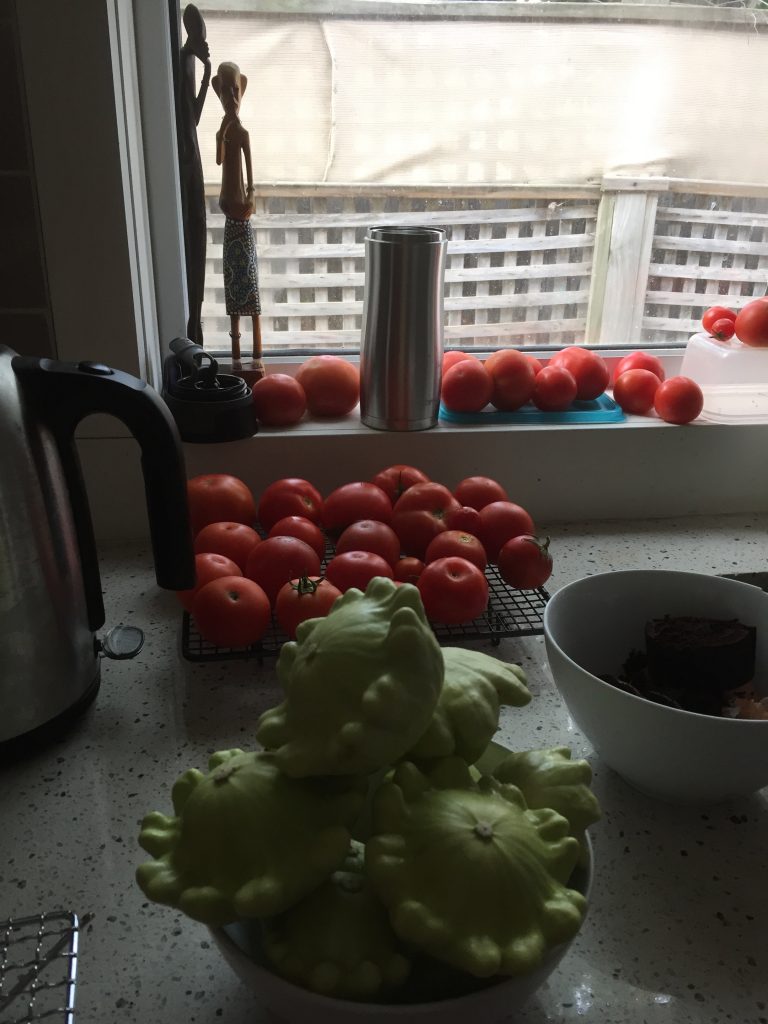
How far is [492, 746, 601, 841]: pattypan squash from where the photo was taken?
1.47 feet

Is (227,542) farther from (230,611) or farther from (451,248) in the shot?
(451,248)

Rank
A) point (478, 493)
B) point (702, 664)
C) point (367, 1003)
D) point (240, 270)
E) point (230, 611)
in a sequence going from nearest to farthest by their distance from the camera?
point (367, 1003), point (702, 664), point (230, 611), point (478, 493), point (240, 270)

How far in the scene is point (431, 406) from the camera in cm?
105

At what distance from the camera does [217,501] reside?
0.90 meters

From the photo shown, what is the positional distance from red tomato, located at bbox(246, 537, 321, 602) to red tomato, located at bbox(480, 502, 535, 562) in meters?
0.19

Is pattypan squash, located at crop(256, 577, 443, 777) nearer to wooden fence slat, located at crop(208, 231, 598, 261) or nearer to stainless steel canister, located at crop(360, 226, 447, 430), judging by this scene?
stainless steel canister, located at crop(360, 226, 447, 430)

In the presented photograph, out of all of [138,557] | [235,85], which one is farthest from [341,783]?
[235,85]

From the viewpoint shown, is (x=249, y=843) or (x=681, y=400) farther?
(x=681, y=400)

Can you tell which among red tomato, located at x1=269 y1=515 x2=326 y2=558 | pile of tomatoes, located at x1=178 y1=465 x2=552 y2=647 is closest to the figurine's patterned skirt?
pile of tomatoes, located at x1=178 y1=465 x2=552 y2=647

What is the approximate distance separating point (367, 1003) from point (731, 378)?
1016 millimetres

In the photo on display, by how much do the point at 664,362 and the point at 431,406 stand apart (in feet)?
1.46

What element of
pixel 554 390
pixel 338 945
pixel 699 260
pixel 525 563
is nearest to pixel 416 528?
pixel 525 563

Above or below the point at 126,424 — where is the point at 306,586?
below

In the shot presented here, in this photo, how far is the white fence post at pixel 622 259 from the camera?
3.90 ft
